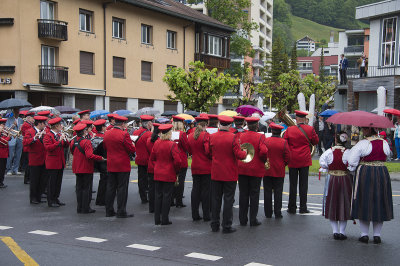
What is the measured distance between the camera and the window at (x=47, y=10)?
1156 inches

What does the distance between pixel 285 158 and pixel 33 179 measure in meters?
6.04

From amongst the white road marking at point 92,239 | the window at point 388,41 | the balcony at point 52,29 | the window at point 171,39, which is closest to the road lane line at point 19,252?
the white road marking at point 92,239

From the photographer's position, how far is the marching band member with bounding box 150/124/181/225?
9.23 metres

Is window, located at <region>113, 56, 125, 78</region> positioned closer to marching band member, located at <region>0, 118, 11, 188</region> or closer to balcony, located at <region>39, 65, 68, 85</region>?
balcony, located at <region>39, 65, 68, 85</region>

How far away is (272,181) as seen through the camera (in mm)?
10133

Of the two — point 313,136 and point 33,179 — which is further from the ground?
point 313,136

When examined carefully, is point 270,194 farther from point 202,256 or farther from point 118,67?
point 118,67

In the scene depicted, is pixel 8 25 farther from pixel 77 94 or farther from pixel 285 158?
pixel 285 158

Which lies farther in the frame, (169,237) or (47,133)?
(47,133)

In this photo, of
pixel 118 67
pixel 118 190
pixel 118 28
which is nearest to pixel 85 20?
pixel 118 28

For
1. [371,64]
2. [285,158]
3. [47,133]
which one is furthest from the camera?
[371,64]

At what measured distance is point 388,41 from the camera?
29.7m

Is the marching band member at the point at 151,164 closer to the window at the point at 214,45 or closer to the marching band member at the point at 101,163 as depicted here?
the marching band member at the point at 101,163

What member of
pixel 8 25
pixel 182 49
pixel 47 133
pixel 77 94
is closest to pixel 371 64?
pixel 182 49
